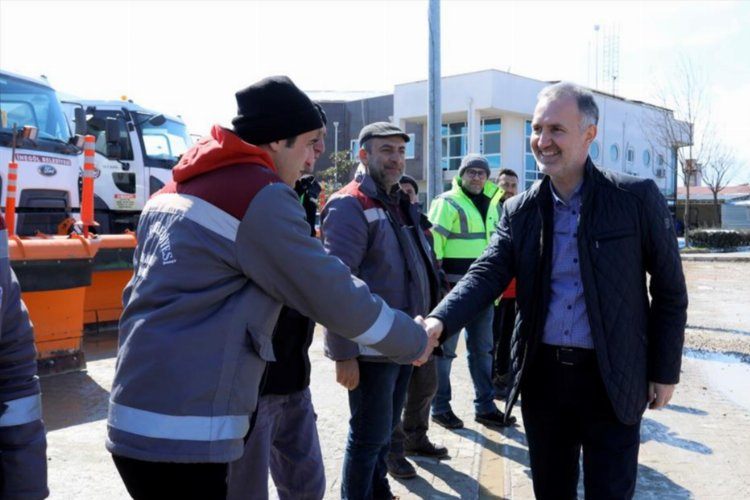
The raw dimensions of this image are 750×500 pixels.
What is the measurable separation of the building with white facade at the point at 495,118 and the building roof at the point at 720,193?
44.2 ft

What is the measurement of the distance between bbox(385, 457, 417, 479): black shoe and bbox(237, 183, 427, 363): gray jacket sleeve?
231 centimetres

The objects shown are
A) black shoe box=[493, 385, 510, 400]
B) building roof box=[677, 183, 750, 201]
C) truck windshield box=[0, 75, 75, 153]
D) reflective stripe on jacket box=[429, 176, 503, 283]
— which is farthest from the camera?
building roof box=[677, 183, 750, 201]

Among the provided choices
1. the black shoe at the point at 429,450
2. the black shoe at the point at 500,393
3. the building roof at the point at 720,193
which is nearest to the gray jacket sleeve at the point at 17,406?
the black shoe at the point at 429,450

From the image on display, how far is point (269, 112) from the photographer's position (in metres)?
2.26

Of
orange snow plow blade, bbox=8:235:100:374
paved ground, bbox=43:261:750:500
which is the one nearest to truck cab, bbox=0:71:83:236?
orange snow plow blade, bbox=8:235:100:374

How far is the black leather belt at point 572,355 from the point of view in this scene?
2723 millimetres

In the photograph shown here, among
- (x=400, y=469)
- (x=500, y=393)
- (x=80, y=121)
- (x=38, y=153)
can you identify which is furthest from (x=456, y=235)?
(x=80, y=121)

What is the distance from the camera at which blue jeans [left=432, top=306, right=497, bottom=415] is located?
5.37 m

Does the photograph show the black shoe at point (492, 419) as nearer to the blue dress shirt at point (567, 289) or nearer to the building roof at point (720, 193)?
the blue dress shirt at point (567, 289)

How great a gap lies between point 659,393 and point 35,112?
316 inches

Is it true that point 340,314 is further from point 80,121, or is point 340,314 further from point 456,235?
point 80,121

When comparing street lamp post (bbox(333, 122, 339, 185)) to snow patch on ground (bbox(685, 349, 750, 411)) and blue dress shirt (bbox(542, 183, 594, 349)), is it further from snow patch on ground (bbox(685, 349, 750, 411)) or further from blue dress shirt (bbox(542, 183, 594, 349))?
blue dress shirt (bbox(542, 183, 594, 349))

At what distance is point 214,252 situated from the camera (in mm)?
1973

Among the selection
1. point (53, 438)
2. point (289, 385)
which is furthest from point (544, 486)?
point (53, 438)
